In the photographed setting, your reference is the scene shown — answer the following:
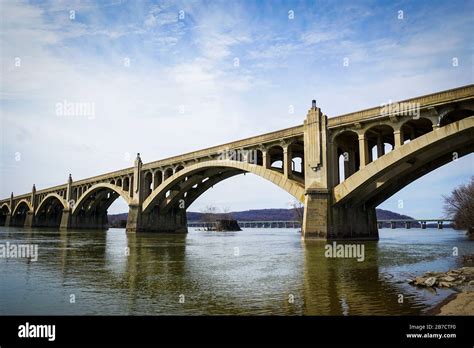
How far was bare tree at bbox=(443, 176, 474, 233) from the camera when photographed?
54125mm

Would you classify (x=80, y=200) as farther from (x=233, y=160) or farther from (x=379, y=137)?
(x=379, y=137)

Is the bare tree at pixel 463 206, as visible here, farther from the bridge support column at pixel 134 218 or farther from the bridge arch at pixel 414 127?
the bridge support column at pixel 134 218

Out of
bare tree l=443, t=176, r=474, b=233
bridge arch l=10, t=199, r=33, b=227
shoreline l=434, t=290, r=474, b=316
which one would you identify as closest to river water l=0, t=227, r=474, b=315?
shoreline l=434, t=290, r=474, b=316

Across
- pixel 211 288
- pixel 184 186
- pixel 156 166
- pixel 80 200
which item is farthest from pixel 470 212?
pixel 80 200

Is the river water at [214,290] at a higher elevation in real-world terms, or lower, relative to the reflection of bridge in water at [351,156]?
lower

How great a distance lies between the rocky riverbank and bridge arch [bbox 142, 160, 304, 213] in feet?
94.0

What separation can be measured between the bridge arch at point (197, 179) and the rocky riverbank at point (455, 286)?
1128 inches

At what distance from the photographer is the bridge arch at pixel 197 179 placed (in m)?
46.2

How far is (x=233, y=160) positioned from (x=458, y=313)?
141 feet

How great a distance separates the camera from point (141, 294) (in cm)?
1146

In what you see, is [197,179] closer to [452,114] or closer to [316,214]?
[316,214]

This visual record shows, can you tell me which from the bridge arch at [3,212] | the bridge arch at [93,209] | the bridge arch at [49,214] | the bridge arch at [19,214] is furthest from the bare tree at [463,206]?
the bridge arch at [3,212]

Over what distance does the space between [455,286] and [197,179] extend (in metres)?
52.2

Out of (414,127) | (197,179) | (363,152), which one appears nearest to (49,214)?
(197,179)
